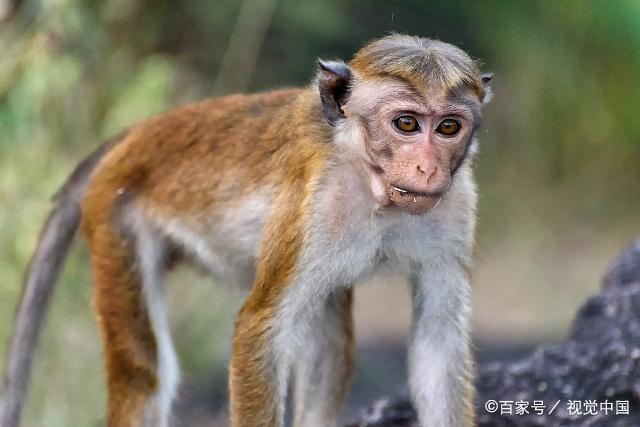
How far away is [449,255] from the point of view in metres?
4.92

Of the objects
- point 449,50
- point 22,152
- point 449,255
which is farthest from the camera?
point 22,152

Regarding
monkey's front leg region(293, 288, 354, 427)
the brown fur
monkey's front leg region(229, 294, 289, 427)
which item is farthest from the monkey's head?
monkey's front leg region(293, 288, 354, 427)

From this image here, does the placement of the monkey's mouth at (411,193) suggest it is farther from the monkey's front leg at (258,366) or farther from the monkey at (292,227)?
the monkey's front leg at (258,366)

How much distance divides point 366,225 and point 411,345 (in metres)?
0.67

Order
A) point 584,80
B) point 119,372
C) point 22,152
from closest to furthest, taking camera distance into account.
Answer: point 119,372
point 22,152
point 584,80

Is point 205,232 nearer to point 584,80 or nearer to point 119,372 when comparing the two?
point 119,372

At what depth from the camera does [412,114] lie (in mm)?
4414

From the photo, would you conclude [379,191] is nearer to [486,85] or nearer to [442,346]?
[486,85]

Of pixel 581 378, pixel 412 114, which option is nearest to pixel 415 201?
pixel 412 114

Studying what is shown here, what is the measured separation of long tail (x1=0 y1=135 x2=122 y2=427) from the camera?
5734mm

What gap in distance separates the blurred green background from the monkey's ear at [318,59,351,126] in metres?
1.82

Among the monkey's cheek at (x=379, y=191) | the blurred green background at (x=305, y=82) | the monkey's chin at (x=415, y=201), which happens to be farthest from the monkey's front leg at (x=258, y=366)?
the blurred green background at (x=305, y=82)

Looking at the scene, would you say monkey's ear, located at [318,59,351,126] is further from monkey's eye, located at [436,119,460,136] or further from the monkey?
monkey's eye, located at [436,119,460,136]

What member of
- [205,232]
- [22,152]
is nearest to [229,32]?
[22,152]
